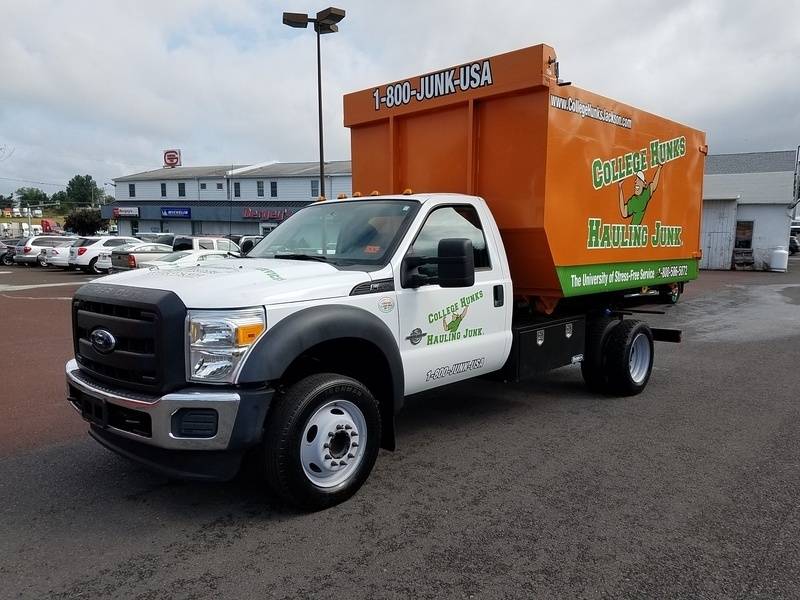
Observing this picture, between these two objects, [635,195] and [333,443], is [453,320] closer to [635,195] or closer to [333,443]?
Result: [333,443]

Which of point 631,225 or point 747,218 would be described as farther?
point 747,218

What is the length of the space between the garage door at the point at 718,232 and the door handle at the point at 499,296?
2877 centimetres

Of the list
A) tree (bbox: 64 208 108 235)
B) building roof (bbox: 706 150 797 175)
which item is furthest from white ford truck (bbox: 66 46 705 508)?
tree (bbox: 64 208 108 235)

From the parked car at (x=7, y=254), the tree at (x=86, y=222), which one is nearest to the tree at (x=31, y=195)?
the tree at (x=86, y=222)

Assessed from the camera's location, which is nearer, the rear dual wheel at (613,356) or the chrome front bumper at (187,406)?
the chrome front bumper at (187,406)

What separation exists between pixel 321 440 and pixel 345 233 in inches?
67.6

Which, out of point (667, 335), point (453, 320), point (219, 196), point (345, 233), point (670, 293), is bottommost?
point (667, 335)

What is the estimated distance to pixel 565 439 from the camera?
5.20m

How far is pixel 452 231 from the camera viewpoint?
483 cm

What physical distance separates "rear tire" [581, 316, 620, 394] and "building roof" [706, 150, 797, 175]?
3238 cm

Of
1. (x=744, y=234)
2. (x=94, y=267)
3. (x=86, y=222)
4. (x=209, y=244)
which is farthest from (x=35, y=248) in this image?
(x=744, y=234)

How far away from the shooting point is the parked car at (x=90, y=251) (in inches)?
1003

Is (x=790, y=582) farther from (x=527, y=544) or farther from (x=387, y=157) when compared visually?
(x=387, y=157)

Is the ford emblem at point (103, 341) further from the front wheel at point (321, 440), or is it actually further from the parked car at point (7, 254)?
the parked car at point (7, 254)
